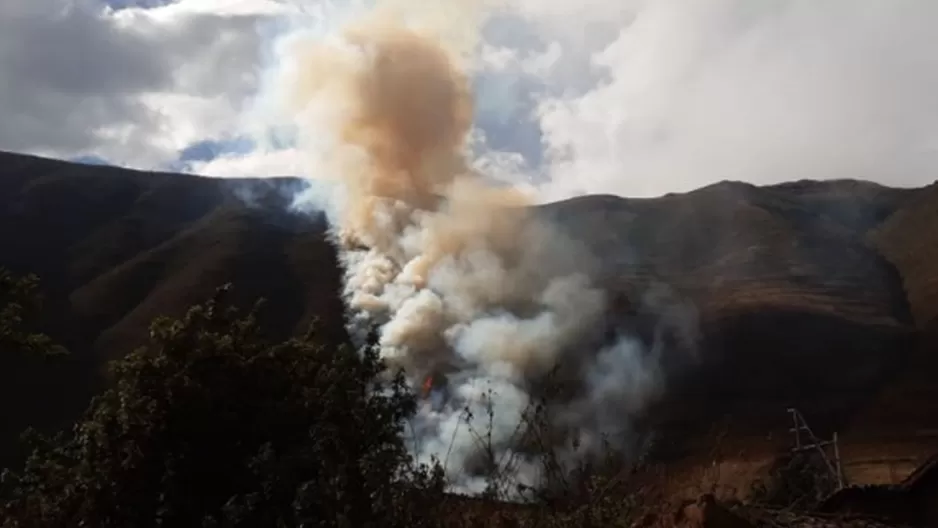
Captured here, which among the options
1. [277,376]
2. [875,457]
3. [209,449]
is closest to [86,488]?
[209,449]

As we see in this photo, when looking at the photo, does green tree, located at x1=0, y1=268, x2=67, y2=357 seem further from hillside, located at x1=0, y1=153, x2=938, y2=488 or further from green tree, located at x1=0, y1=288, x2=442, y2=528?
hillside, located at x1=0, y1=153, x2=938, y2=488

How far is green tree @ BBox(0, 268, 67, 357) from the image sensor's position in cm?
1007

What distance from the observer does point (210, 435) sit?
1059 cm

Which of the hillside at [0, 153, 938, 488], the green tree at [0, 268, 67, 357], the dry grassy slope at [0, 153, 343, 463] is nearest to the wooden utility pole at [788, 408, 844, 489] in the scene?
the green tree at [0, 268, 67, 357]

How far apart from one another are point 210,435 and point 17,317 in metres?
2.37

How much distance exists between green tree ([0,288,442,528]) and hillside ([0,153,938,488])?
29527 millimetres

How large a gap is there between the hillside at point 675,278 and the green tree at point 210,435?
1162 inches

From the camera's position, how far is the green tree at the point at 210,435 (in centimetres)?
918

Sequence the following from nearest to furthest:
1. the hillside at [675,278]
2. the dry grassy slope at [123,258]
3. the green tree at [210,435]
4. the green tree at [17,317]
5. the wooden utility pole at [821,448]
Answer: the green tree at [210,435] → the green tree at [17,317] → the wooden utility pole at [821,448] → the dry grassy slope at [123,258] → the hillside at [675,278]

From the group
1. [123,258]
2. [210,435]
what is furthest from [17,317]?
[123,258]

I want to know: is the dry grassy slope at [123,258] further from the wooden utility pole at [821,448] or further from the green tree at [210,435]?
the wooden utility pole at [821,448]

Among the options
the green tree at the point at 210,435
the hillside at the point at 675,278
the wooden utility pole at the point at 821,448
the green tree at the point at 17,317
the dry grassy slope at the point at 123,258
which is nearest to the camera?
the green tree at the point at 210,435

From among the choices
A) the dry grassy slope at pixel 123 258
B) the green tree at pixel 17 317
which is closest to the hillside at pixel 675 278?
the dry grassy slope at pixel 123 258

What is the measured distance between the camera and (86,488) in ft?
33.9
